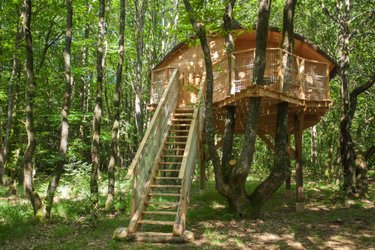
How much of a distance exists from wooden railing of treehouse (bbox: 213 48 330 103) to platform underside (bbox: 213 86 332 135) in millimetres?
214

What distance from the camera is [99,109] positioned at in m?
10.5

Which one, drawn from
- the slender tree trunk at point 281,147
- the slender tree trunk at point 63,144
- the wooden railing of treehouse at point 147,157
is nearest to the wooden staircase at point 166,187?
the wooden railing of treehouse at point 147,157

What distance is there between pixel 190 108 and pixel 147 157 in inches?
182

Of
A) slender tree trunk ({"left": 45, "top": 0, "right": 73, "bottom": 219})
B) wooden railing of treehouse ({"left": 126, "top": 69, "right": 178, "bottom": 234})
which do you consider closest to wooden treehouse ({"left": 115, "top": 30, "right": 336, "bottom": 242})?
wooden railing of treehouse ({"left": 126, "top": 69, "right": 178, "bottom": 234})

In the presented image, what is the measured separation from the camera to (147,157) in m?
8.78

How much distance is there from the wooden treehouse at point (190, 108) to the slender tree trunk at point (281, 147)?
11.9 inches

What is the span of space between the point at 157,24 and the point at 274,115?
438 inches

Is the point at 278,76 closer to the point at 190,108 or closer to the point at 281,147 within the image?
the point at 281,147

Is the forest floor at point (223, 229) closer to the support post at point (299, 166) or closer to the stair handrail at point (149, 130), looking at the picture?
the support post at point (299, 166)

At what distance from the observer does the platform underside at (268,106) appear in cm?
926

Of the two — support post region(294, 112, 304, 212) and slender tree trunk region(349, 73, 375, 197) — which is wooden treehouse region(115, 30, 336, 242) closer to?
support post region(294, 112, 304, 212)

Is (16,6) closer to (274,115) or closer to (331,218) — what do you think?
(274,115)

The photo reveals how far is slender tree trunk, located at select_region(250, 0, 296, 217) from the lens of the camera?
9641 millimetres

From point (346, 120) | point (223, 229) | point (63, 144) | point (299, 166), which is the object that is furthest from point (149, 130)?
point (346, 120)
